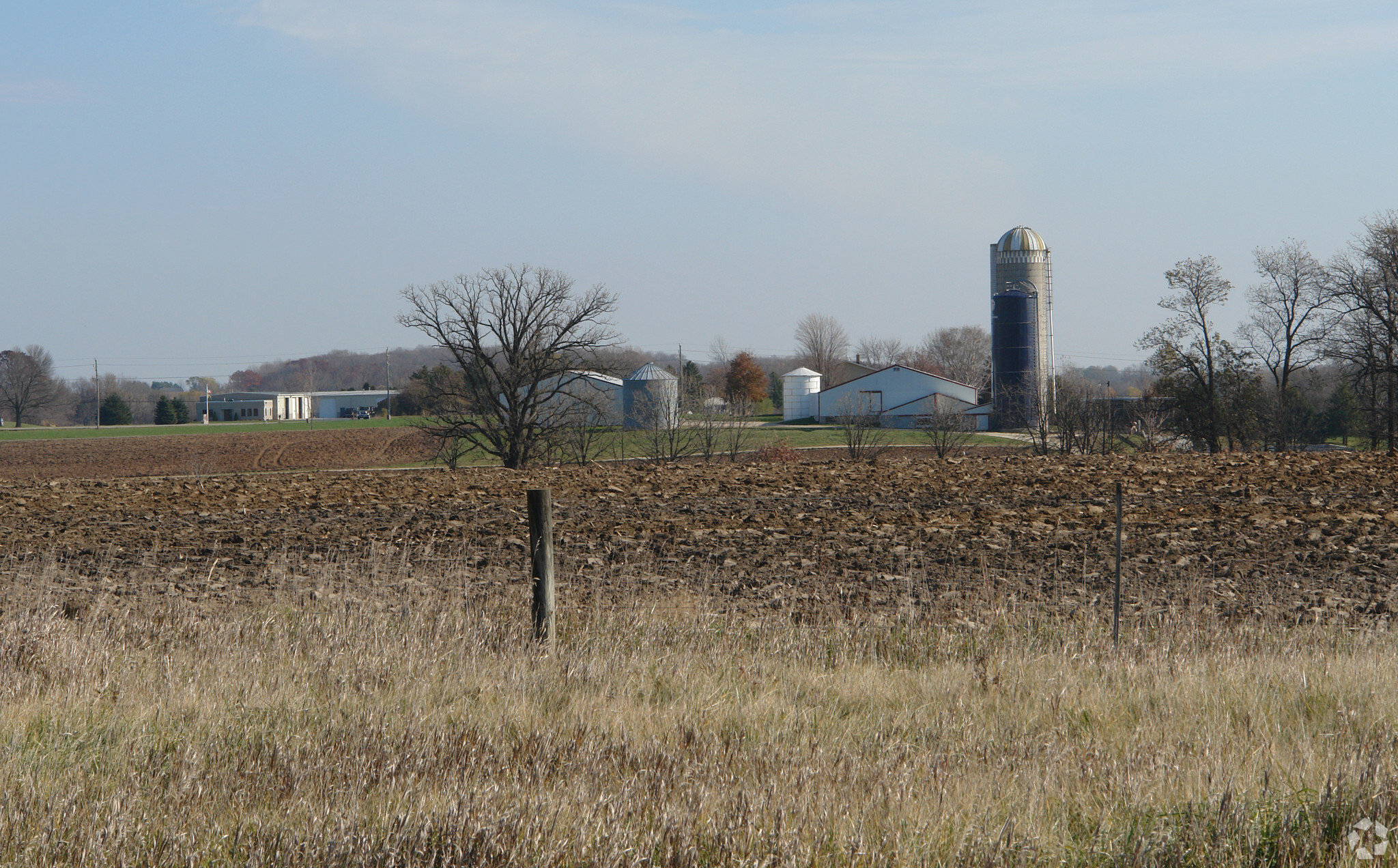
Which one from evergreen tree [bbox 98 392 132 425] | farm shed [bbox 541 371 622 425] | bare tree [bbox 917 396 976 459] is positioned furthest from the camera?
evergreen tree [bbox 98 392 132 425]

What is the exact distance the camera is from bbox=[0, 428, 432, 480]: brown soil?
188 feet

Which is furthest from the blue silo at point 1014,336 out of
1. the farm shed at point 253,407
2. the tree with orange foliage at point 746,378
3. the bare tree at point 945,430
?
the farm shed at point 253,407

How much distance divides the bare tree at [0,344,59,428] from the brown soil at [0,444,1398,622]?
126 metres

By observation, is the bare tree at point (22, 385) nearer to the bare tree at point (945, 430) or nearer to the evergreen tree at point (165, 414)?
the evergreen tree at point (165, 414)

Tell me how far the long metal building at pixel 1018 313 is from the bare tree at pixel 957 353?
189 ft

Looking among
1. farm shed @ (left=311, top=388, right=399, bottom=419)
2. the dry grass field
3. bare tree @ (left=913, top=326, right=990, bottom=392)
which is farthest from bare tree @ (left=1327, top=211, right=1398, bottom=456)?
farm shed @ (left=311, top=388, right=399, bottom=419)

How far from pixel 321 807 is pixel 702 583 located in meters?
7.32

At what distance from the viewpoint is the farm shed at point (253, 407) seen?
457 feet

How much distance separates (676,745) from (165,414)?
13354 cm

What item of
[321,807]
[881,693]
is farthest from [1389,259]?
[321,807]

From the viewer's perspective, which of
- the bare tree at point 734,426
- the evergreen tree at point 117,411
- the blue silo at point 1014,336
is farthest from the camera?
the evergreen tree at point 117,411

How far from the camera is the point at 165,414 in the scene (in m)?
123

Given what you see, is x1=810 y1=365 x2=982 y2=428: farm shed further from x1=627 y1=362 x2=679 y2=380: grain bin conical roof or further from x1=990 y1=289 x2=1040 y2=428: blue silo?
x1=627 y1=362 x2=679 y2=380: grain bin conical roof

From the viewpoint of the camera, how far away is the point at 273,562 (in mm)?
12016
